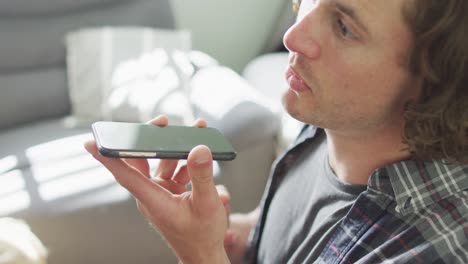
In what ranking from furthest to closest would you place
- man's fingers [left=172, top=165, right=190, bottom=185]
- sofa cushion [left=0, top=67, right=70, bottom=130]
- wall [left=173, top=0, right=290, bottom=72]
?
1. wall [left=173, top=0, right=290, bottom=72]
2. sofa cushion [left=0, top=67, right=70, bottom=130]
3. man's fingers [left=172, top=165, right=190, bottom=185]

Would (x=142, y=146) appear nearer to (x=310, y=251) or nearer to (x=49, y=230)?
(x=310, y=251)

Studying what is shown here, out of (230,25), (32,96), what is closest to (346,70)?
(32,96)

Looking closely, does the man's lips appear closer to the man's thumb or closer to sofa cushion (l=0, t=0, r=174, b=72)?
the man's thumb

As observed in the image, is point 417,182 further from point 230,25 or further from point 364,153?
point 230,25

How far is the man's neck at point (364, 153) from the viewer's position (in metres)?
0.86

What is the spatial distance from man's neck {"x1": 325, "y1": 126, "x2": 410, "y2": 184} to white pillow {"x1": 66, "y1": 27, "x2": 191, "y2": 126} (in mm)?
993

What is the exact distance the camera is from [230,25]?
246 cm

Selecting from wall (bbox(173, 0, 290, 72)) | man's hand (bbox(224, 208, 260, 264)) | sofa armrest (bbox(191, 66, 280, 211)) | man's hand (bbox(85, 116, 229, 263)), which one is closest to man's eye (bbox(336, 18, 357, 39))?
man's hand (bbox(85, 116, 229, 263))

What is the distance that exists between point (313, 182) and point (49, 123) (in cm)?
115

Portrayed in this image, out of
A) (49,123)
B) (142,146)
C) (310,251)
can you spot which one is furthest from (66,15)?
(310,251)

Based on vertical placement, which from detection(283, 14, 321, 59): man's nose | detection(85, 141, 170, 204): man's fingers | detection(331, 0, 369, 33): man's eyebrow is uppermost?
detection(331, 0, 369, 33): man's eyebrow

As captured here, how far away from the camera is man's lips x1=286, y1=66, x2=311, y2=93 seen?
0.85 m

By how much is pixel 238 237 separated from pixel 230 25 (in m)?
1.53

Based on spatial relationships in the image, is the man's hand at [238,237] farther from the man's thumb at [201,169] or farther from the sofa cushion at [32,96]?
the sofa cushion at [32,96]
